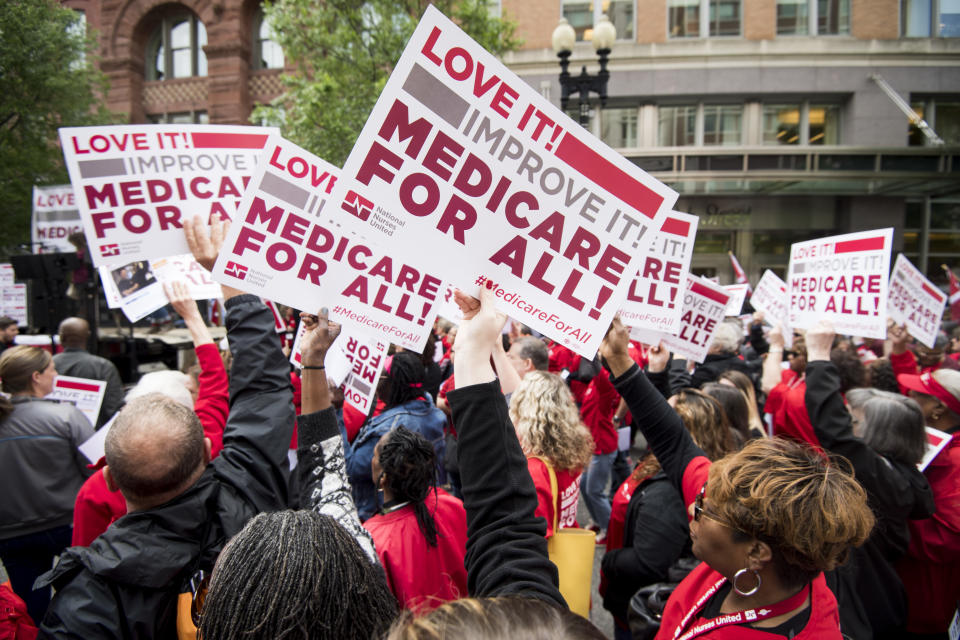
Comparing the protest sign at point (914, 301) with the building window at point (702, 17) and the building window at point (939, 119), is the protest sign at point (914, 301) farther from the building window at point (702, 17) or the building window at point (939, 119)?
the building window at point (939, 119)

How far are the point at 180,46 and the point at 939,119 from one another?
98.4ft

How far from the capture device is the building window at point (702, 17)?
1919 centimetres

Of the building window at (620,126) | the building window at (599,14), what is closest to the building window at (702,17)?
the building window at (599,14)

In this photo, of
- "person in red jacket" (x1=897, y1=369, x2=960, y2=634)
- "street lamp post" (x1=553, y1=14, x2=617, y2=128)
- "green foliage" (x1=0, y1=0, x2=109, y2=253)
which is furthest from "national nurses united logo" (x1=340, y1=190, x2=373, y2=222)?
"street lamp post" (x1=553, y1=14, x2=617, y2=128)

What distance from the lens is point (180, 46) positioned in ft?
81.3

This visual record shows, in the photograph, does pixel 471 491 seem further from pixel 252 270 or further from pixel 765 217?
pixel 765 217

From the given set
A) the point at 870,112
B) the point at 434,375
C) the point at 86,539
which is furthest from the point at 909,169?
the point at 86,539

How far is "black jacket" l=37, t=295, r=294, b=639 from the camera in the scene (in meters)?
1.51

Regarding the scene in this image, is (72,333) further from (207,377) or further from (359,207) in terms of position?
(359,207)

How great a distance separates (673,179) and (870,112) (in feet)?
22.9

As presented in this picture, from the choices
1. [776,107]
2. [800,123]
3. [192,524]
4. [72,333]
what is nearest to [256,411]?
[192,524]

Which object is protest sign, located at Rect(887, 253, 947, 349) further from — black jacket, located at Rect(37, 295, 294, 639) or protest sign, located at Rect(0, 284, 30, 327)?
protest sign, located at Rect(0, 284, 30, 327)

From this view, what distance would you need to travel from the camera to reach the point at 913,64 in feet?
61.2

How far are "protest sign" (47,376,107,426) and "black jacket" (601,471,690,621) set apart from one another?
3708 mm
